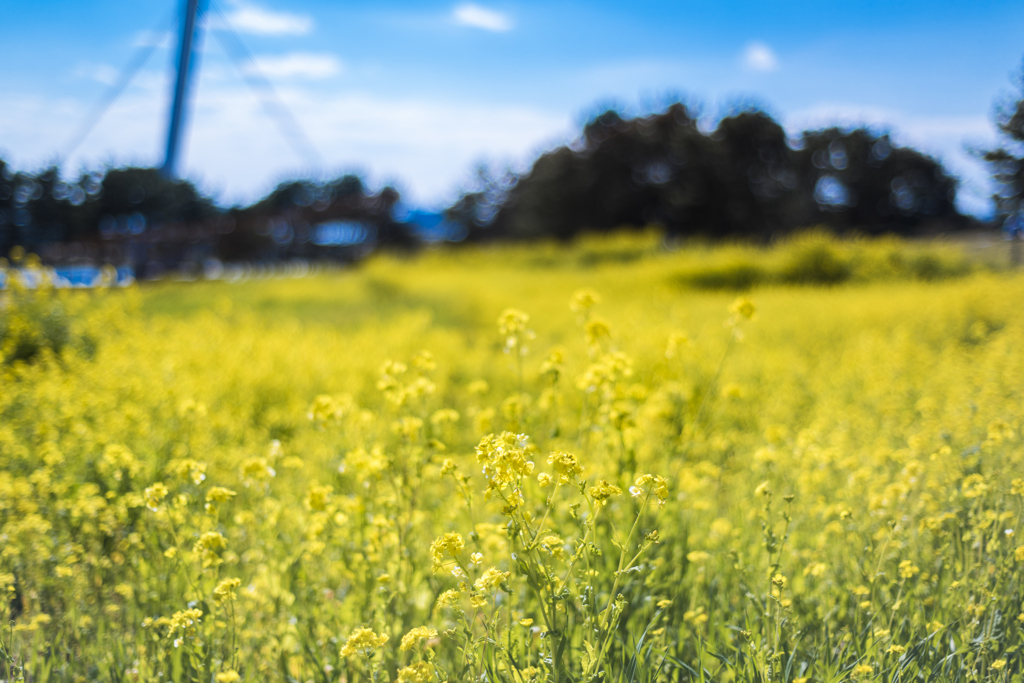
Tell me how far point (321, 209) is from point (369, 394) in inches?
641

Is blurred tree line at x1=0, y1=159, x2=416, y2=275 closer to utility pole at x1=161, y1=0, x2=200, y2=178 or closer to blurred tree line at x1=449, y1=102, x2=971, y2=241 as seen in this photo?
utility pole at x1=161, y1=0, x2=200, y2=178

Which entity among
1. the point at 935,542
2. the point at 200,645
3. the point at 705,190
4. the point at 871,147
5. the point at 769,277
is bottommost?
the point at 200,645

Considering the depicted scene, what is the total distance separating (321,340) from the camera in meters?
6.75

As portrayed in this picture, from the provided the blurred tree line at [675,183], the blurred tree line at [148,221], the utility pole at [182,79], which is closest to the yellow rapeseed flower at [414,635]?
the utility pole at [182,79]

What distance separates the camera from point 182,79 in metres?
5.52

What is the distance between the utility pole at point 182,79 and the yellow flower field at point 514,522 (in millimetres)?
1878

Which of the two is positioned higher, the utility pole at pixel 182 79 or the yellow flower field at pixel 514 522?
the utility pole at pixel 182 79

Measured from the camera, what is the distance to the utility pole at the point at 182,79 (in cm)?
552

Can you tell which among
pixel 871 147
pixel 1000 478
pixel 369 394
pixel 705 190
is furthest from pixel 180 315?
pixel 871 147

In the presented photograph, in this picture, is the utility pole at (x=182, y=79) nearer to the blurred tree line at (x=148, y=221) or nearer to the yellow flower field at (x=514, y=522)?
the blurred tree line at (x=148, y=221)

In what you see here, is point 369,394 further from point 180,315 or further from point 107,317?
point 180,315

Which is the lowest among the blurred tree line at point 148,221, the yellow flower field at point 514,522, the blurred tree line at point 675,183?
the yellow flower field at point 514,522

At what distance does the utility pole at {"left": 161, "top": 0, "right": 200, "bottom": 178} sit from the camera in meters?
5.52

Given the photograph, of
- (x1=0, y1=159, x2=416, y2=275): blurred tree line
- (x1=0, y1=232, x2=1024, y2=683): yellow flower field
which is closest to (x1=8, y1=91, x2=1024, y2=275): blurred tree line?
(x1=0, y1=159, x2=416, y2=275): blurred tree line
